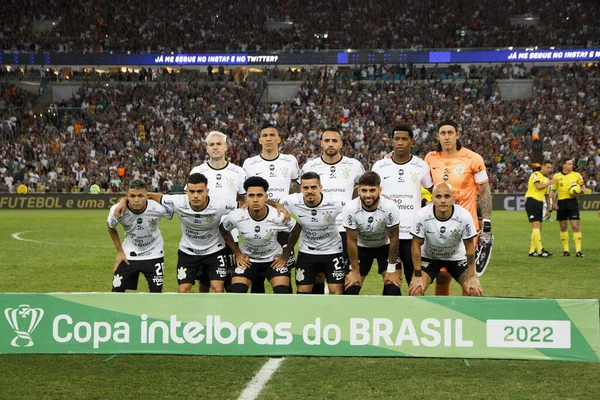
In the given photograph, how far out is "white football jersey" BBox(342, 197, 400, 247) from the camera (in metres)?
8.17

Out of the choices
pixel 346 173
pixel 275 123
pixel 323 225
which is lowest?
pixel 323 225

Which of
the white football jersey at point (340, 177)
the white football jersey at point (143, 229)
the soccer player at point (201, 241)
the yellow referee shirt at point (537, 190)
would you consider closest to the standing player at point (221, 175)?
the soccer player at point (201, 241)

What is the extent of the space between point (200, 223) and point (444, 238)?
8.73 feet

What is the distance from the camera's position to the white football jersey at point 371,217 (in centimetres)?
817

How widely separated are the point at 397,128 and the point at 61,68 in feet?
159

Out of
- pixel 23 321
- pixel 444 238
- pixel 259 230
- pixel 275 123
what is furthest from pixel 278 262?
pixel 275 123

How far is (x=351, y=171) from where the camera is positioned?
8.98 meters

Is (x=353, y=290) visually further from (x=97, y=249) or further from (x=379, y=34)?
(x=379, y=34)

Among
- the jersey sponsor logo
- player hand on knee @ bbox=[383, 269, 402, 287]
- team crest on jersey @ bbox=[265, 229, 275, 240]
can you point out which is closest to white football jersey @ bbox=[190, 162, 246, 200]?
team crest on jersey @ bbox=[265, 229, 275, 240]

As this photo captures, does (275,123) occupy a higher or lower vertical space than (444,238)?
higher

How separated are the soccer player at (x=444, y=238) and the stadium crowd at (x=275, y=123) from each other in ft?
93.6

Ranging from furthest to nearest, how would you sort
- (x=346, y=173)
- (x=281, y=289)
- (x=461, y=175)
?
(x=346, y=173)
(x=461, y=175)
(x=281, y=289)

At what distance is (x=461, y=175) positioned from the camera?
8625 millimetres

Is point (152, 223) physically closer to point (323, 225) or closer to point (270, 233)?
point (270, 233)
